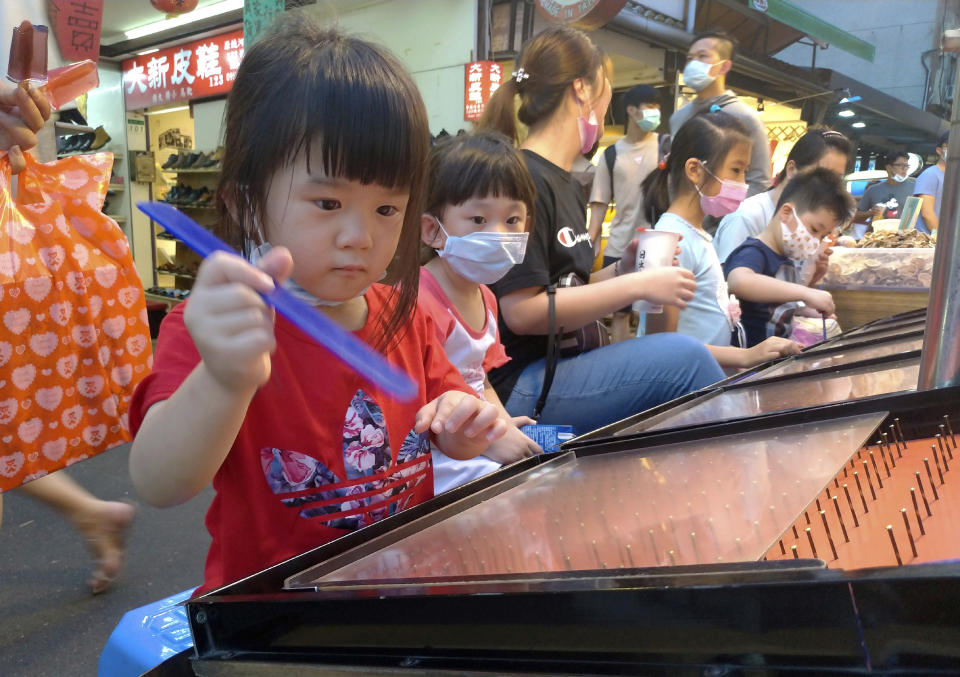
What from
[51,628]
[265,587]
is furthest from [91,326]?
[265,587]

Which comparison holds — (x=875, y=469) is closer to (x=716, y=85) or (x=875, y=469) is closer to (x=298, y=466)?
(x=298, y=466)

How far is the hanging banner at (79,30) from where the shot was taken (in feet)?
11.2

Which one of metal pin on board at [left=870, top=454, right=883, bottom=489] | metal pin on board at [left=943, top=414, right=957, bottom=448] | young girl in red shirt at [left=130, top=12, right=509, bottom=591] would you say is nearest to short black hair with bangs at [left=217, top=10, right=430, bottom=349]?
young girl in red shirt at [left=130, top=12, right=509, bottom=591]

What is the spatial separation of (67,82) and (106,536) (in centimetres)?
123

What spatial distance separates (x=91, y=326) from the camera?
66.5 inches

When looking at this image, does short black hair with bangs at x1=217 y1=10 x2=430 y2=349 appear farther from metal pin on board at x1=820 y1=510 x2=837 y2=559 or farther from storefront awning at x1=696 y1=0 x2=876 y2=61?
storefront awning at x1=696 y1=0 x2=876 y2=61

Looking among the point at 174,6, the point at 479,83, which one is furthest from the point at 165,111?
the point at 479,83

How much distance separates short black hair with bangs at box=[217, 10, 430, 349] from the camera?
2.54 ft

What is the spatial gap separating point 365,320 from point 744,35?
6.47 metres

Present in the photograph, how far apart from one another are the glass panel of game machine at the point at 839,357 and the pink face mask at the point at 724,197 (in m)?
0.72

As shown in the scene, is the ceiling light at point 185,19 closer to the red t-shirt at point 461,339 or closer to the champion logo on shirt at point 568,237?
the champion logo on shirt at point 568,237

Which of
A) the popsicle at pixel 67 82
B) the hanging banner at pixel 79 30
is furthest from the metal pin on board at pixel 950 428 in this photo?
the hanging banner at pixel 79 30

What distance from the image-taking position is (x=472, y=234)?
1.55 m

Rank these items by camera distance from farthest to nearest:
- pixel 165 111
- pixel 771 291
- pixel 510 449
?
pixel 165 111 → pixel 771 291 → pixel 510 449
